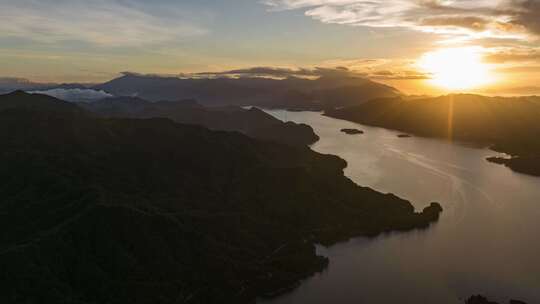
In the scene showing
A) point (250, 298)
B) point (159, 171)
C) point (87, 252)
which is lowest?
point (250, 298)

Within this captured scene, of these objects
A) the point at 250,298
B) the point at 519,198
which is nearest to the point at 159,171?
the point at 250,298

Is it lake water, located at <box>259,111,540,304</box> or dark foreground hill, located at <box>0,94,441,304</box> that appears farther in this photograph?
lake water, located at <box>259,111,540,304</box>

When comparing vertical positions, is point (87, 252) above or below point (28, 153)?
below

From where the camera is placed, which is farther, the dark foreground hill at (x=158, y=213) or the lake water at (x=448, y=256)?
the lake water at (x=448, y=256)

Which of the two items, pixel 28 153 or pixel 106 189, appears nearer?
pixel 106 189

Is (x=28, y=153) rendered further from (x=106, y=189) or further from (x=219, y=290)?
(x=219, y=290)

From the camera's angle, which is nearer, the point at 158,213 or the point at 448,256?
the point at 158,213

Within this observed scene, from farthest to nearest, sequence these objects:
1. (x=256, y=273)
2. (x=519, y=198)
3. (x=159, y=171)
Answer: (x=519, y=198)
(x=159, y=171)
(x=256, y=273)

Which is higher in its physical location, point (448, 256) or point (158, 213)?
point (158, 213)
